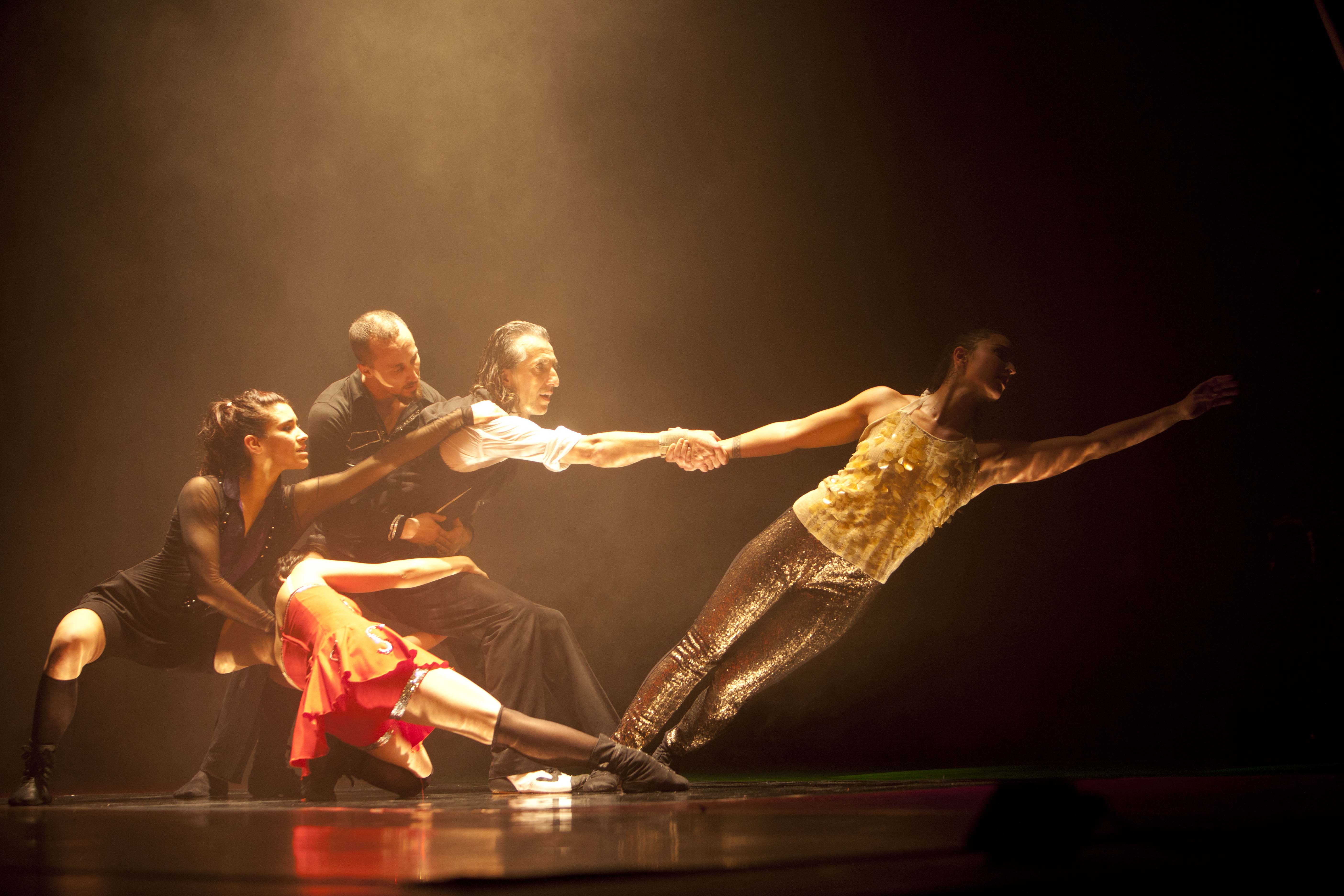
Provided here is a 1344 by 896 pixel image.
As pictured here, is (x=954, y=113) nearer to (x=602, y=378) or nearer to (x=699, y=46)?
(x=699, y=46)

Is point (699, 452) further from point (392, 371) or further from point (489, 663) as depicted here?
point (392, 371)

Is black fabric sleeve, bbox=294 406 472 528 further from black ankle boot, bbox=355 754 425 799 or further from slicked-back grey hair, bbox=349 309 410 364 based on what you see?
black ankle boot, bbox=355 754 425 799

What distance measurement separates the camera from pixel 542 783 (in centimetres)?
324

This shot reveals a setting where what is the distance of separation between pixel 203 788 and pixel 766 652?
221 centimetres

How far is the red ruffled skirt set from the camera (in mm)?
2912

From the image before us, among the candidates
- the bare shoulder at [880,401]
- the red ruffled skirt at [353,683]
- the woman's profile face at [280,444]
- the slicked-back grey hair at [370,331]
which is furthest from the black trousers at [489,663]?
the bare shoulder at [880,401]

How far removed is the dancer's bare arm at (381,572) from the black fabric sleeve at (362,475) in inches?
8.9

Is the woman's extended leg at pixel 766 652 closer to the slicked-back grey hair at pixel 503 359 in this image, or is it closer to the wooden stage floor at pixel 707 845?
the wooden stage floor at pixel 707 845

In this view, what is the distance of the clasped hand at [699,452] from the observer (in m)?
3.75

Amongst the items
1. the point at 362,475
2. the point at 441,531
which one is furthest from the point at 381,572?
the point at 362,475

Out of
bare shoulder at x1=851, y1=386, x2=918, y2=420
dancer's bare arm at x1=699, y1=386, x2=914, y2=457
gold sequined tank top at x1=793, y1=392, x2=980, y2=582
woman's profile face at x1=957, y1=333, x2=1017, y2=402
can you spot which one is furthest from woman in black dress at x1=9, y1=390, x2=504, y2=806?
woman's profile face at x1=957, y1=333, x2=1017, y2=402

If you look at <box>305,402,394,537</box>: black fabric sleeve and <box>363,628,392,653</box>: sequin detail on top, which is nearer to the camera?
<box>363,628,392,653</box>: sequin detail on top

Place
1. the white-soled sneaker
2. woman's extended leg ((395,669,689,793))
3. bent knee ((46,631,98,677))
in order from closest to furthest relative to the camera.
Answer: woman's extended leg ((395,669,689,793)) → the white-soled sneaker → bent knee ((46,631,98,677))

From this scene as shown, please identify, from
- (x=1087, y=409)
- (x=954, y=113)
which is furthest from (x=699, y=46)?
(x=1087, y=409)
